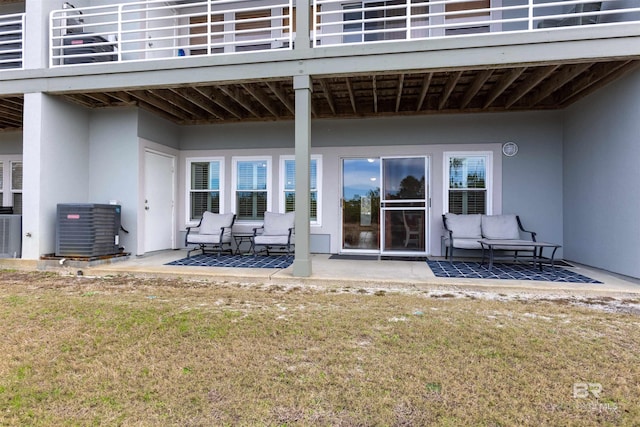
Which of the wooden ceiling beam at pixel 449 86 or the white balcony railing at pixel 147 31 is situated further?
the white balcony railing at pixel 147 31

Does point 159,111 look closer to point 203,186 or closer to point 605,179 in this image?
point 203,186

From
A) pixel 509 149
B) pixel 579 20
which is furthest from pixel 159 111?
pixel 579 20

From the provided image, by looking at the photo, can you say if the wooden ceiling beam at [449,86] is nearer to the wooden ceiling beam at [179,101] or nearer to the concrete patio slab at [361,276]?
the concrete patio slab at [361,276]

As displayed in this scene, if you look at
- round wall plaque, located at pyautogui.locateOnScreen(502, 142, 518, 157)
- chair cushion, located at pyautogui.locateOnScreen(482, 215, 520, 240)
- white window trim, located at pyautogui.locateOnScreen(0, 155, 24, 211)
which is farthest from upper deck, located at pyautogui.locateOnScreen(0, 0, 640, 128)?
chair cushion, located at pyautogui.locateOnScreen(482, 215, 520, 240)

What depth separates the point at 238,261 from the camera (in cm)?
637

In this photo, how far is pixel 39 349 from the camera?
2.62m

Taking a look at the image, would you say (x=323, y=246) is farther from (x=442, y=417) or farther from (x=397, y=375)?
(x=442, y=417)

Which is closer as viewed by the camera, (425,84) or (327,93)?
(425,84)

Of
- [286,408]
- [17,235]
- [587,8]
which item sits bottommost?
[286,408]

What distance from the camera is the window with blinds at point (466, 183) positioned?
279 inches

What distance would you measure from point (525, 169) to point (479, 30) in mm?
2897

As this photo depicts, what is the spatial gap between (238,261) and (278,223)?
127 cm

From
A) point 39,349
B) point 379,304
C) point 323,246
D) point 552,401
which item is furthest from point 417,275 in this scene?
point 39,349

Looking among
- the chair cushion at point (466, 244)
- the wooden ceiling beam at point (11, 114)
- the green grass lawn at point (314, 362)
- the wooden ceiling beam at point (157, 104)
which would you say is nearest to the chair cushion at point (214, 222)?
the wooden ceiling beam at point (157, 104)
